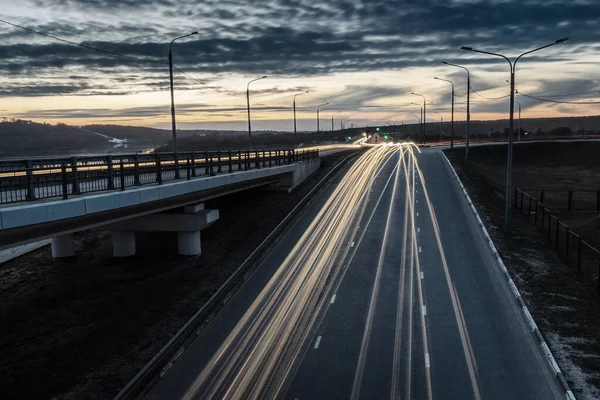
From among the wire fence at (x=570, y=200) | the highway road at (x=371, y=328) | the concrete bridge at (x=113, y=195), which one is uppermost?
the concrete bridge at (x=113, y=195)

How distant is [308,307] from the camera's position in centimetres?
2091

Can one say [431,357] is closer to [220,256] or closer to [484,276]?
[484,276]

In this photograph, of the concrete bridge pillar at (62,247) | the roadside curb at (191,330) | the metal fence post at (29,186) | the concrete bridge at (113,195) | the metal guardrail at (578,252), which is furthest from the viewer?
the concrete bridge pillar at (62,247)

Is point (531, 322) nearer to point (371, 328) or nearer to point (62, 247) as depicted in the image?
point (371, 328)

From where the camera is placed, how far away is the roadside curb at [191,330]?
578 inches

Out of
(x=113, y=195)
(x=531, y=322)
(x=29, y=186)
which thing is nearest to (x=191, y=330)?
(x=113, y=195)

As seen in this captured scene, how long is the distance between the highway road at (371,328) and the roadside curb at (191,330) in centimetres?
29

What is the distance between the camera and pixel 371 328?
62.1 feet

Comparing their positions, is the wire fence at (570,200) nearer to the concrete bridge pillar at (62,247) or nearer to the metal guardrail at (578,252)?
the metal guardrail at (578,252)

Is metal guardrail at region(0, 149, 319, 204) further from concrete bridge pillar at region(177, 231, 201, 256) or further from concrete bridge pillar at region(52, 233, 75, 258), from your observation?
concrete bridge pillar at region(52, 233, 75, 258)

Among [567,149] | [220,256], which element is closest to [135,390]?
[220,256]

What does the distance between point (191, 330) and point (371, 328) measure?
252 inches

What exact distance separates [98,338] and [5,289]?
10.9m

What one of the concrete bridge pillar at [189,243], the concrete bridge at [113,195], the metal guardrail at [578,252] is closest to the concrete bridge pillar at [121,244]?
the concrete bridge at [113,195]
